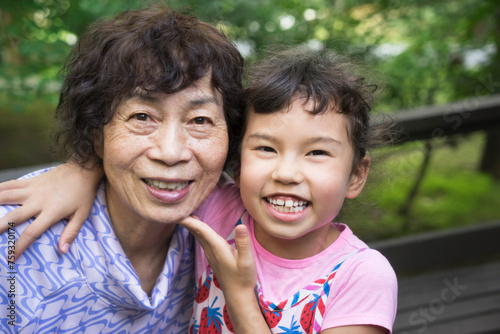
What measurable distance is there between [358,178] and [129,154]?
766 millimetres

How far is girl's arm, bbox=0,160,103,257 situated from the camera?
1568 mm

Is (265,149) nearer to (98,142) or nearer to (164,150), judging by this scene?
(164,150)

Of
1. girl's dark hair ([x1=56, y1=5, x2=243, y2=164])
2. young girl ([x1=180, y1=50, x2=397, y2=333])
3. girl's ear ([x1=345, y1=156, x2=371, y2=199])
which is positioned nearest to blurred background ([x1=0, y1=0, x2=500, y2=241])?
girl's ear ([x1=345, y1=156, x2=371, y2=199])

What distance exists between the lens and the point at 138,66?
1.61 m

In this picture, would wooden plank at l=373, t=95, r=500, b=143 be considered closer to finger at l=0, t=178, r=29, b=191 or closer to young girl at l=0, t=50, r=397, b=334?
young girl at l=0, t=50, r=397, b=334

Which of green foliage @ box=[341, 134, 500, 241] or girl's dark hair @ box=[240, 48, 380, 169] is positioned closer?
girl's dark hair @ box=[240, 48, 380, 169]

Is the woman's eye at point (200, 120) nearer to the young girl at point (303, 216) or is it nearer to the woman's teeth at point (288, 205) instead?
the young girl at point (303, 216)

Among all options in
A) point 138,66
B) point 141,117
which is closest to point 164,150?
point 141,117

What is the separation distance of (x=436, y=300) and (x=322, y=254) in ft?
6.23

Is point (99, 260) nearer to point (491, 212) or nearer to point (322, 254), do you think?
point (322, 254)

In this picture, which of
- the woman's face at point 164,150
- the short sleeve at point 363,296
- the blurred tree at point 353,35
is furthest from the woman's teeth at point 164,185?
the blurred tree at point 353,35

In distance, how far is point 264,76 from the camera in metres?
1.78

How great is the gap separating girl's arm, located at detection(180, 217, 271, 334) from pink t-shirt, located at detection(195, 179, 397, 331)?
0.36ft

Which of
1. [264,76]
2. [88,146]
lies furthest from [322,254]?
[88,146]
